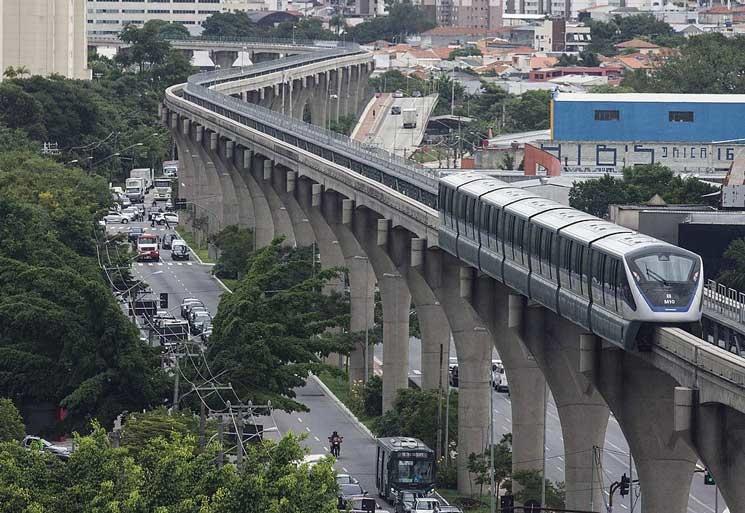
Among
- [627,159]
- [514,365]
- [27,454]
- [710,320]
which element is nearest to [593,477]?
[514,365]

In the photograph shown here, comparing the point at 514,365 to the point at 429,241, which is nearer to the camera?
the point at 514,365

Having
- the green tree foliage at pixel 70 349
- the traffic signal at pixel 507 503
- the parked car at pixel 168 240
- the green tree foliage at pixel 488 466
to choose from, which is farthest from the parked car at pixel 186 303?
the traffic signal at pixel 507 503

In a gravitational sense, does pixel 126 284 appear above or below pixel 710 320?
below

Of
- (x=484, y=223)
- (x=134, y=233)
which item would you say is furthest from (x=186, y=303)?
(x=484, y=223)

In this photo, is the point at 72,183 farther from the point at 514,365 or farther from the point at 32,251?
the point at 514,365

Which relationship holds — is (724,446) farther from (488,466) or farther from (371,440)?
(371,440)

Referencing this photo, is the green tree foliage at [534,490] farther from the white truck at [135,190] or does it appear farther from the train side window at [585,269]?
the white truck at [135,190]
